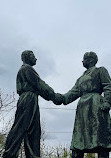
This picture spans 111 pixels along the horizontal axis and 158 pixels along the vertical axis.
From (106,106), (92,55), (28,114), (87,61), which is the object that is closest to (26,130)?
(28,114)

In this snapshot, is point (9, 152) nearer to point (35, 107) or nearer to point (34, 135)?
point (34, 135)

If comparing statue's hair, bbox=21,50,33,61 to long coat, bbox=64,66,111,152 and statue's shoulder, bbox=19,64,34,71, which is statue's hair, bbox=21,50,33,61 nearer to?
statue's shoulder, bbox=19,64,34,71

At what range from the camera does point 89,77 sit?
768 cm

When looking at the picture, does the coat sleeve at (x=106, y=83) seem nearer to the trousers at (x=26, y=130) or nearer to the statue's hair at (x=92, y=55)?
the statue's hair at (x=92, y=55)

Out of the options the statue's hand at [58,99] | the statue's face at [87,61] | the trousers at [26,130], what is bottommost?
the trousers at [26,130]

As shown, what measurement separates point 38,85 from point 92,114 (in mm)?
1435

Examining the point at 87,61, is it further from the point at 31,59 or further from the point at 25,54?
the point at 25,54

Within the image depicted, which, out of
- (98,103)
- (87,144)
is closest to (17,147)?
(87,144)

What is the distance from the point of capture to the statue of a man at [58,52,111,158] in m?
7.04

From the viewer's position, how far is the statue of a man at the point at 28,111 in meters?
7.10

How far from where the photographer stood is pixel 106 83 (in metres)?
7.43

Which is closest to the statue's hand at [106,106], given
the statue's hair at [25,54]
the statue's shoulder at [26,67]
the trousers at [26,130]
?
the trousers at [26,130]

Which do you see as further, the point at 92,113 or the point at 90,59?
the point at 90,59

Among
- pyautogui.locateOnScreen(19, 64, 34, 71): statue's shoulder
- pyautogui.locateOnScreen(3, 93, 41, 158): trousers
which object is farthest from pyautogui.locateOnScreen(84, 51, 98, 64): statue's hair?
pyautogui.locateOnScreen(3, 93, 41, 158): trousers
